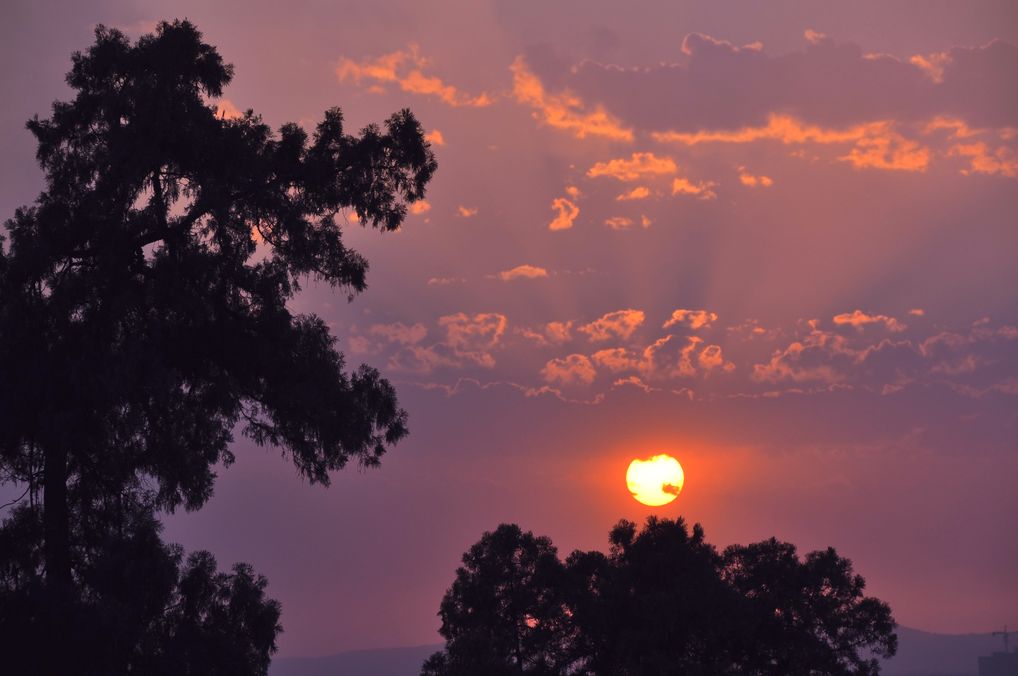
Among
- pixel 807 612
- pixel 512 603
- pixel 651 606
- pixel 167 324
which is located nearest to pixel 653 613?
pixel 651 606

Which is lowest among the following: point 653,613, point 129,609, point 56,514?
point 129,609

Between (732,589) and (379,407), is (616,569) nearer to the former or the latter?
(732,589)

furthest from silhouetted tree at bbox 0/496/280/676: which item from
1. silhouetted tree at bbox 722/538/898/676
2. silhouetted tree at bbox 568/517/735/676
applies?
silhouetted tree at bbox 722/538/898/676

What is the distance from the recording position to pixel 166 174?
29406mm

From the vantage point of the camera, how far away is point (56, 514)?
27.9m

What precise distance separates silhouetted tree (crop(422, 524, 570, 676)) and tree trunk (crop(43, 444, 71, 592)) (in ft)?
90.0

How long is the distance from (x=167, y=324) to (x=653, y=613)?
1246 inches

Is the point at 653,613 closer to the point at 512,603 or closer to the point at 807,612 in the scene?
the point at 512,603

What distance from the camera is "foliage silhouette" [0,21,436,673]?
26703 mm

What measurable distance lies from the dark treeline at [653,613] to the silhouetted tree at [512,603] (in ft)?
0.17

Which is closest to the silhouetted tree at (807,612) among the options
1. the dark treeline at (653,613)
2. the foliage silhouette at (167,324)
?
the dark treeline at (653,613)

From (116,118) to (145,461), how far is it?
9.29 meters

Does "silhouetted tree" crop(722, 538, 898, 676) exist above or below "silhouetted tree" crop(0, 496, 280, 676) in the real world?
above

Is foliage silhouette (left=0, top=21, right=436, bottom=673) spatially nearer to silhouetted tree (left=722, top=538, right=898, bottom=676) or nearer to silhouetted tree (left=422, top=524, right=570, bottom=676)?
silhouetted tree (left=422, top=524, right=570, bottom=676)
